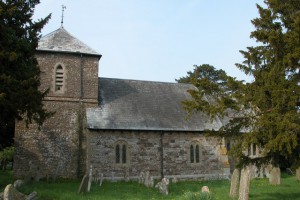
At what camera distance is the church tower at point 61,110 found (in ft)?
75.2

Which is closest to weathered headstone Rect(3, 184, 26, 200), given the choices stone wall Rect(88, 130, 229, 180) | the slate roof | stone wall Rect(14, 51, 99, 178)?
stone wall Rect(14, 51, 99, 178)

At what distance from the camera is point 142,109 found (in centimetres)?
2550

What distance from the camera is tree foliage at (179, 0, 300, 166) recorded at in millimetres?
10320

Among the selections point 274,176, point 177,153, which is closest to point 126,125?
point 177,153

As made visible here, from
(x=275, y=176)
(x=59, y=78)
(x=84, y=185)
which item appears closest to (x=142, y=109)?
(x=59, y=78)

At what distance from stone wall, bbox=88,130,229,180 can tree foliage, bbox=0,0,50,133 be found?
8280mm

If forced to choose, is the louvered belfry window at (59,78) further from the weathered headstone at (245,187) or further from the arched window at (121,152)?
the weathered headstone at (245,187)

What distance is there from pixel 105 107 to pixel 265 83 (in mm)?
15525

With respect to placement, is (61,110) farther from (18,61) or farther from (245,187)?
(245,187)

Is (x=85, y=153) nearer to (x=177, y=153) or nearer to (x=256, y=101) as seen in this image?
(x=177, y=153)

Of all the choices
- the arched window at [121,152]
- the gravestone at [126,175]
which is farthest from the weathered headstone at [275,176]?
the arched window at [121,152]

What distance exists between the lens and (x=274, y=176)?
2117 cm

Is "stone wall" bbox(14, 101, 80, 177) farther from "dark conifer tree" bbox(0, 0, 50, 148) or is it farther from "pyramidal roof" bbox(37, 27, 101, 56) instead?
"dark conifer tree" bbox(0, 0, 50, 148)

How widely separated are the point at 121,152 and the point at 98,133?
2.01 m
